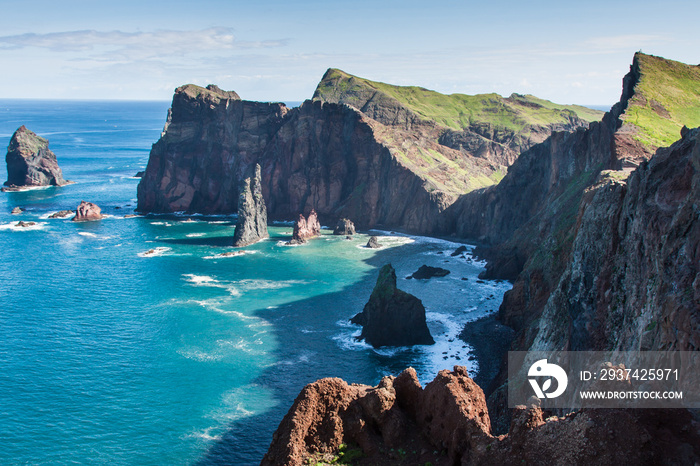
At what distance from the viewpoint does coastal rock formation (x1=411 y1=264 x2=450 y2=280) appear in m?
117

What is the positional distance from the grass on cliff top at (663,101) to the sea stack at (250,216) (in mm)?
91688

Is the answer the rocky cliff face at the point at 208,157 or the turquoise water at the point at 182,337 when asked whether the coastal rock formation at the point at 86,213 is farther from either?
the turquoise water at the point at 182,337

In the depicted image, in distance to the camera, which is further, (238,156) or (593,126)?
(238,156)

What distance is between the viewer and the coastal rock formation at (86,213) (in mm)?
173875

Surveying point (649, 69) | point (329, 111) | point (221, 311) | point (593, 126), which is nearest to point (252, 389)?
point (221, 311)

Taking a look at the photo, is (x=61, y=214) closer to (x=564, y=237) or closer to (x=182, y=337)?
(x=182, y=337)

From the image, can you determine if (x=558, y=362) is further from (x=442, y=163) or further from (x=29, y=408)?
(x=442, y=163)

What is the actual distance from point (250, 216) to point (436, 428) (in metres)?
125

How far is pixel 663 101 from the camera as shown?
102250 millimetres

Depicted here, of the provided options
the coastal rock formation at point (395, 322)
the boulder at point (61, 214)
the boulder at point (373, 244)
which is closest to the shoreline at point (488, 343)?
the coastal rock formation at point (395, 322)

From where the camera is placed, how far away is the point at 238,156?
18888 centimetres

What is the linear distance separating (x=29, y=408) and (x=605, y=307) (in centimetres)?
6024

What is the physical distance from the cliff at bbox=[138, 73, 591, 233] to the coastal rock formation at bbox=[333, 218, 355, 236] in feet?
32.5

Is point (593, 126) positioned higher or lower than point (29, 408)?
higher
